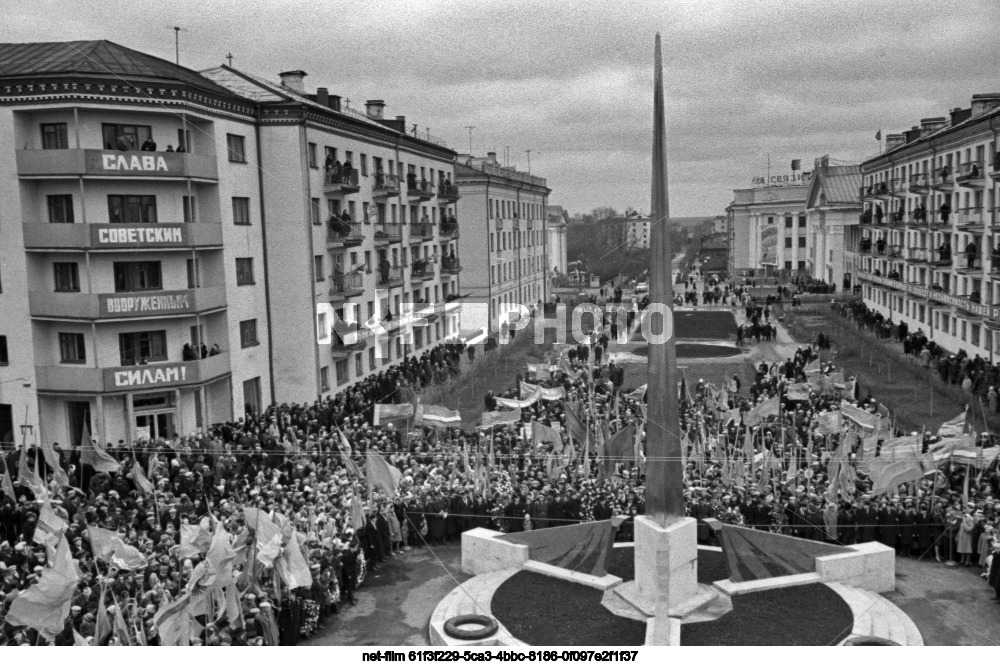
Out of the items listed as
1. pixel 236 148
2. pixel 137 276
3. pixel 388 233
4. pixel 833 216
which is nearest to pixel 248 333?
pixel 137 276

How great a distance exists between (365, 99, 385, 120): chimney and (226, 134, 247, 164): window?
15.6 meters

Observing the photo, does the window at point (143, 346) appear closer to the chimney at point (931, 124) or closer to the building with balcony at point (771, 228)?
the chimney at point (931, 124)

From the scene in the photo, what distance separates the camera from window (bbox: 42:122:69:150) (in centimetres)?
2788

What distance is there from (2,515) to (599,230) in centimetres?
5643

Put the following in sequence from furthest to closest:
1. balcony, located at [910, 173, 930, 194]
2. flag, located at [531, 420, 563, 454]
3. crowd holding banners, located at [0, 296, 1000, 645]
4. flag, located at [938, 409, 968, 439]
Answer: balcony, located at [910, 173, 930, 194], flag, located at [531, 420, 563, 454], flag, located at [938, 409, 968, 439], crowd holding banners, located at [0, 296, 1000, 645]

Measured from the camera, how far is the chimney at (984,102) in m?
44.8

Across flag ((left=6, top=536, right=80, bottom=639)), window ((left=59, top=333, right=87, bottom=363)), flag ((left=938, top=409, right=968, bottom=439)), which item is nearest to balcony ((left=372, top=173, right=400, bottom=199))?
window ((left=59, top=333, right=87, bottom=363))

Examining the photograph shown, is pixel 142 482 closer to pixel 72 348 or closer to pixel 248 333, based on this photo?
pixel 72 348

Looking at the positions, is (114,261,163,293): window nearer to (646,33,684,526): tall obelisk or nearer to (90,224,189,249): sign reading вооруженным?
(90,224,189,249): sign reading вооруженным

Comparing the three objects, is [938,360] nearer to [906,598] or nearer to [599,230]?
[906,598]

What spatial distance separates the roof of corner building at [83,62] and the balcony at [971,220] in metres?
32.0

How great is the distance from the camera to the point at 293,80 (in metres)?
40.0

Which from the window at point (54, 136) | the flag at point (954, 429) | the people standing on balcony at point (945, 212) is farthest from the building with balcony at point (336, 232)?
the people standing on balcony at point (945, 212)

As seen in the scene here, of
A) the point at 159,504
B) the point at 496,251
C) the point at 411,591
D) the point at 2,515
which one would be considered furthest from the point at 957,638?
the point at 496,251
